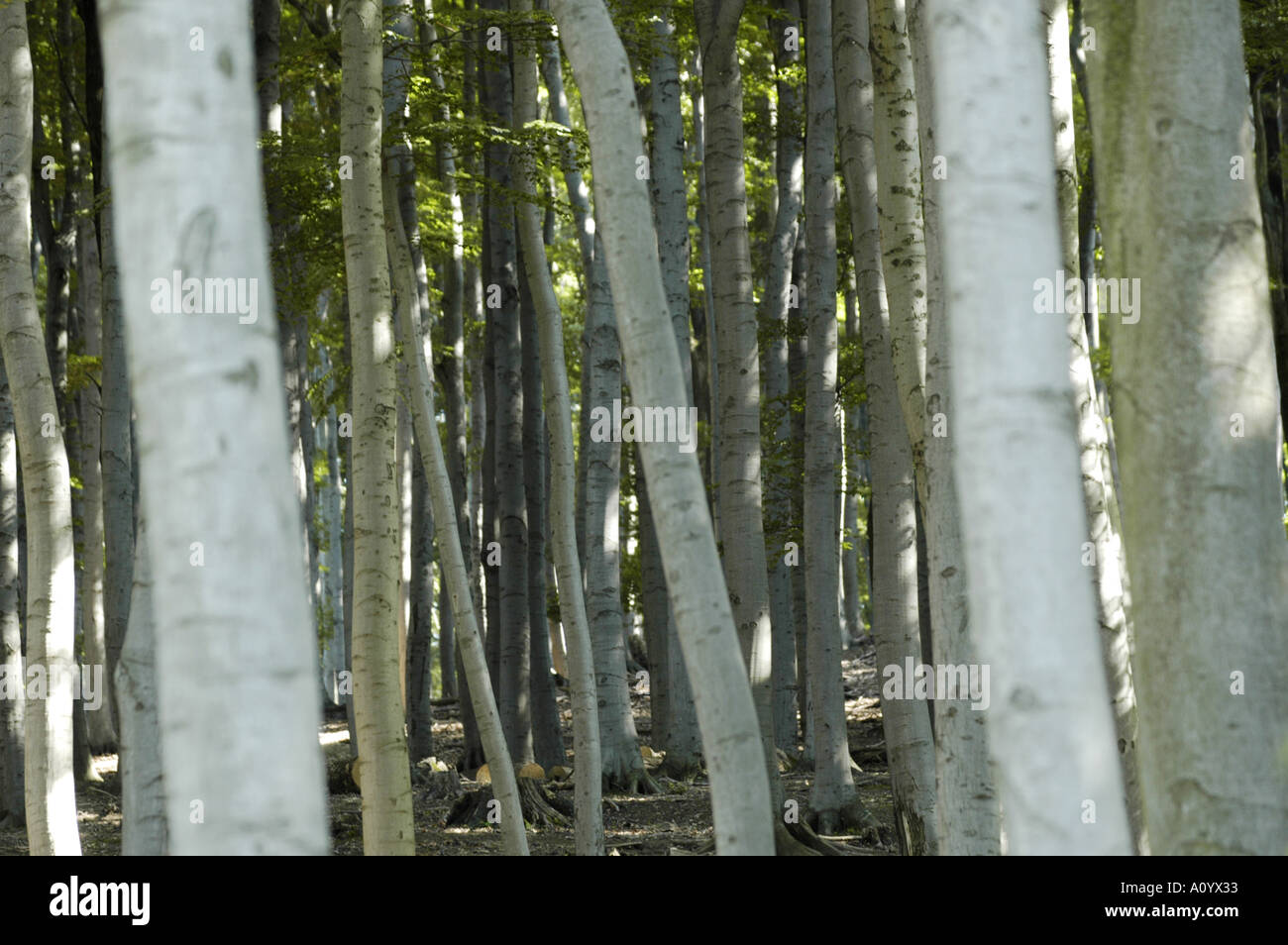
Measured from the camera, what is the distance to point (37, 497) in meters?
7.11

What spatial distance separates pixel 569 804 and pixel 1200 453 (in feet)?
30.5

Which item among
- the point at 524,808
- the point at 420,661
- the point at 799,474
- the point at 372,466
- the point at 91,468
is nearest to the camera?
the point at 372,466

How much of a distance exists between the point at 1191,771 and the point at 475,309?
48.7ft

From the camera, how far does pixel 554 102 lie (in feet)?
47.3

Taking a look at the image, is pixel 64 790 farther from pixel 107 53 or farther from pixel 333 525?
pixel 333 525

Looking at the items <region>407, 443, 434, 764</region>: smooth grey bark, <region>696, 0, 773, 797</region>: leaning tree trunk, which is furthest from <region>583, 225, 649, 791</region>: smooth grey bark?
<region>696, 0, 773, 797</region>: leaning tree trunk

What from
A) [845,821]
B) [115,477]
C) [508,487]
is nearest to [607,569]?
[508,487]

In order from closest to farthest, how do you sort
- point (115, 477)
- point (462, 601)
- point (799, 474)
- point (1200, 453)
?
1. point (1200, 453)
2. point (462, 601)
3. point (115, 477)
4. point (799, 474)

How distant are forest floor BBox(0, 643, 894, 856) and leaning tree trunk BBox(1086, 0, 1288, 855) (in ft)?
19.8

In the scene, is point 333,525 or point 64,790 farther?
point 333,525

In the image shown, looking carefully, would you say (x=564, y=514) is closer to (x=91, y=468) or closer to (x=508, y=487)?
(x=508, y=487)

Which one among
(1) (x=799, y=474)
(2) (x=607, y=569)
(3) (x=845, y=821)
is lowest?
(3) (x=845, y=821)
